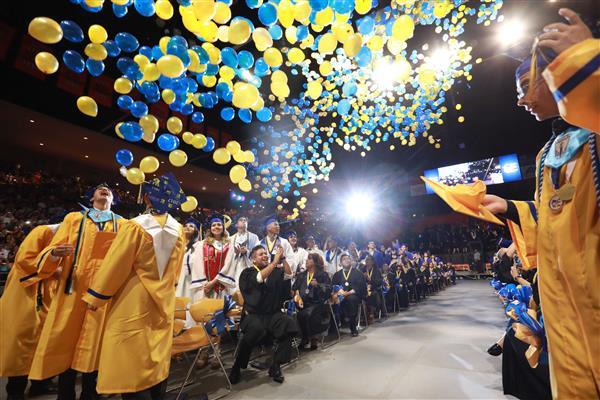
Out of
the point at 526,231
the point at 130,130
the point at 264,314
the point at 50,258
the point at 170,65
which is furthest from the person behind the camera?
the point at 264,314

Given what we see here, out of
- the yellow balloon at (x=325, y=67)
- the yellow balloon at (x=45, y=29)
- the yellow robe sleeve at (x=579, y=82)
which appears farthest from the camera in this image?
the yellow balloon at (x=325, y=67)

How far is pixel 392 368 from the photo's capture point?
342 cm

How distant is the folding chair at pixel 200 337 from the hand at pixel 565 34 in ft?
10.3

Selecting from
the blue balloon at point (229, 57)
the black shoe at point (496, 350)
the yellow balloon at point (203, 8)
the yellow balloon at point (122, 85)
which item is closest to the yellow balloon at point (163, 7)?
the yellow balloon at point (203, 8)

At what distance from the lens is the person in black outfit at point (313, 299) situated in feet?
14.7

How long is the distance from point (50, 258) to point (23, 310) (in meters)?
0.65

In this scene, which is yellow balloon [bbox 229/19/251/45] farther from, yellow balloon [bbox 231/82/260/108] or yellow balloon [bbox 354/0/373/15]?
yellow balloon [bbox 354/0/373/15]

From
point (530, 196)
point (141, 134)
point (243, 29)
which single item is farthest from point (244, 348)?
point (530, 196)

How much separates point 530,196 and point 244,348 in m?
17.4

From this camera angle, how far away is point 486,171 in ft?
49.9

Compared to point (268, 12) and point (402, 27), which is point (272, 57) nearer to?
point (268, 12)

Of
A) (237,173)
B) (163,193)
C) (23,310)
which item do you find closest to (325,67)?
(237,173)

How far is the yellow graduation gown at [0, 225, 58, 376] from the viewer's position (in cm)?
255

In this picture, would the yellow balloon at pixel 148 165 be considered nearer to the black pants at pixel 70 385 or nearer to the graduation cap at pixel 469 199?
the black pants at pixel 70 385
